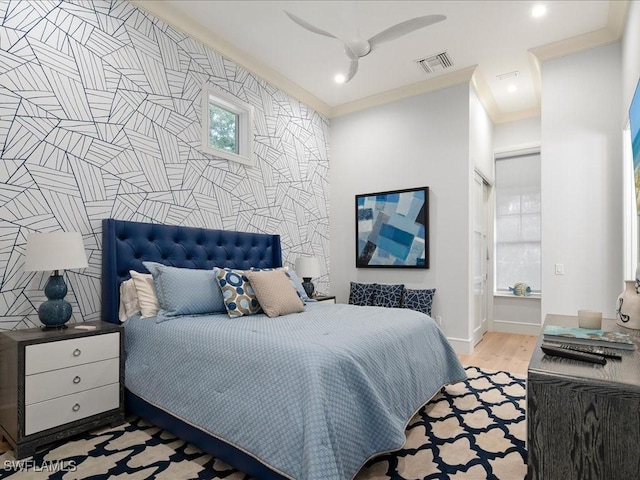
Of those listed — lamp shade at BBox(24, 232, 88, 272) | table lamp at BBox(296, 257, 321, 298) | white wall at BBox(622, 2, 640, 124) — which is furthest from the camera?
table lamp at BBox(296, 257, 321, 298)

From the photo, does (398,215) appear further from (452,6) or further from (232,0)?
(232,0)

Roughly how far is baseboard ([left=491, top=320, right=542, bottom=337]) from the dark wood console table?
14.1 ft

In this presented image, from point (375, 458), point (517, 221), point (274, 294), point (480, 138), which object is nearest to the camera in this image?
point (375, 458)

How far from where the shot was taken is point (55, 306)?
2.22 meters

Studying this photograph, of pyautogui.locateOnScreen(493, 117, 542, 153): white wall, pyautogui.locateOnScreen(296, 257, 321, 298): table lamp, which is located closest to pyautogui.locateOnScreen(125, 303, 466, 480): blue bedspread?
pyautogui.locateOnScreen(296, 257, 321, 298): table lamp

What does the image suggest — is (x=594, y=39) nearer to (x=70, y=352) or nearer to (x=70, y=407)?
(x=70, y=352)

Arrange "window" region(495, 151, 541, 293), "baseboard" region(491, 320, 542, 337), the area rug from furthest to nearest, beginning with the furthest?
"window" region(495, 151, 541, 293) → "baseboard" region(491, 320, 542, 337) → the area rug

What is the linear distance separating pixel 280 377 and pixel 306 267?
2.56 metres

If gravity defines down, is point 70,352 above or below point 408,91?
below

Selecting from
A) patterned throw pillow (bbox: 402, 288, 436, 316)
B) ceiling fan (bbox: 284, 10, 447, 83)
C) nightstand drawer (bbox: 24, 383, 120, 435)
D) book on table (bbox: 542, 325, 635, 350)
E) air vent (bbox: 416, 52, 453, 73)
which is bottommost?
nightstand drawer (bbox: 24, 383, 120, 435)

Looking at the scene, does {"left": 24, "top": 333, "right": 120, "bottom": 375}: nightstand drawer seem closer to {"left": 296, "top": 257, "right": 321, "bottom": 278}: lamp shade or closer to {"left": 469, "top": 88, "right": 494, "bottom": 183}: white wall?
{"left": 296, "top": 257, "right": 321, "bottom": 278}: lamp shade

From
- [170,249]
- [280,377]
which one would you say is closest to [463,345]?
[280,377]

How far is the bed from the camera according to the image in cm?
152

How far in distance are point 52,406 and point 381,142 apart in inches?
162
